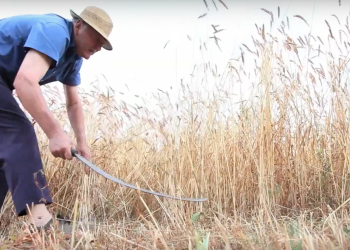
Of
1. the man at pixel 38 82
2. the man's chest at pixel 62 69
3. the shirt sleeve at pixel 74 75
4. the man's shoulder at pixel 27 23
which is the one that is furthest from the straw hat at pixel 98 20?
the shirt sleeve at pixel 74 75

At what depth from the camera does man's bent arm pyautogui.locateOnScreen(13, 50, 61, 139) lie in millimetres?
2074

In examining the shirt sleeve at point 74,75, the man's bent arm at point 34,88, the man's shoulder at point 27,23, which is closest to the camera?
the man's bent arm at point 34,88

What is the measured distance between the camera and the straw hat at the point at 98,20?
2324 millimetres

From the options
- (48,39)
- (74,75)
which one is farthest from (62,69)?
(48,39)

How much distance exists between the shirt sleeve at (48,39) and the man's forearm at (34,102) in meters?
0.15

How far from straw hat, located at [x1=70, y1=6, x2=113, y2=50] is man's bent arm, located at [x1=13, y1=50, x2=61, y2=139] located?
0.30m

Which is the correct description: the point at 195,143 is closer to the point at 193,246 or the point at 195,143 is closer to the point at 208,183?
the point at 208,183

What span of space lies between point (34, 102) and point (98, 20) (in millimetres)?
517

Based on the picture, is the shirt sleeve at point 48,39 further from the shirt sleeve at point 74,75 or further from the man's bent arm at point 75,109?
the man's bent arm at point 75,109

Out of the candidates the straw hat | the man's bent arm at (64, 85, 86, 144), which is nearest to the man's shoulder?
the straw hat

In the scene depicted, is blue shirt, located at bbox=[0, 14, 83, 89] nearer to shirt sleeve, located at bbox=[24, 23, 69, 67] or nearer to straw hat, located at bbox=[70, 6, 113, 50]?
shirt sleeve, located at bbox=[24, 23, 69, 67]

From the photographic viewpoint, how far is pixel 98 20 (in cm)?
234

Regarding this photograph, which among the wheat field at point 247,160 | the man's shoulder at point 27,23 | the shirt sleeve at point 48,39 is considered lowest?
the wheat field at point 247,160

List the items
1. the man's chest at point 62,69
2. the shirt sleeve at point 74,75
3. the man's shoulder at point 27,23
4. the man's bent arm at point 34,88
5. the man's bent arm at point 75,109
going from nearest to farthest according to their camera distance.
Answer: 1. the man's bent arm at point 34,88
2. the man's shoulder at point 27,23
3. the man's chest at point 62,69
4. the shirt sleeve at point 74,75
5. the man's bent arm at point 75,109
